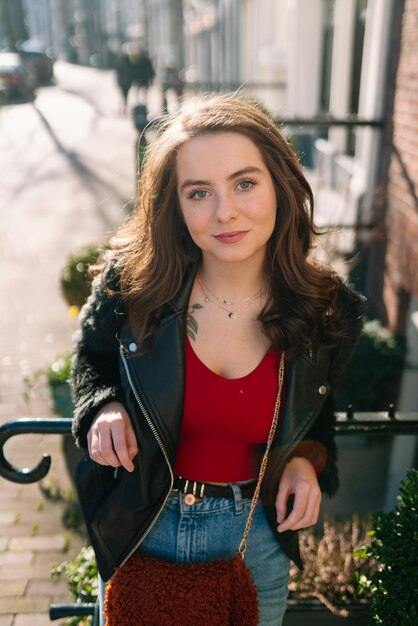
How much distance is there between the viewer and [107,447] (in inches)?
66.6

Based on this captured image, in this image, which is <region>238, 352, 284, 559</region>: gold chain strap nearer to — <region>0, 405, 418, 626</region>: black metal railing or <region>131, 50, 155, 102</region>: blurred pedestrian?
<region>0, 405, 418, 626</region>: black metal railing

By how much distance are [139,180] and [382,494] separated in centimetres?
294

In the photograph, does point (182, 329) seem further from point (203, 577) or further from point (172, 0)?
point (172, 0)

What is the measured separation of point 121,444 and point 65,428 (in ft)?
1.52

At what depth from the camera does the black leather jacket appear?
1747 mm

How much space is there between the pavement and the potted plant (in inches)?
49.0

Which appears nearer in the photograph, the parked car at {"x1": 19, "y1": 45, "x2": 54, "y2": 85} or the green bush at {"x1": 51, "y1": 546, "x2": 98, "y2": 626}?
the green bush at {"x1": 51, "y1": 546, "x2": 98, "y2": 626}

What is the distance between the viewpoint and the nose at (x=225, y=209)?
173 cm

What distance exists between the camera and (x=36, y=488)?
13.3 feet

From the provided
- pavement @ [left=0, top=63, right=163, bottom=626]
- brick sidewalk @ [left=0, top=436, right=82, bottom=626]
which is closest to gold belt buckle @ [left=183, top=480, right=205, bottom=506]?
pavement @ [left=0, top=63, right=163, bottom=626]

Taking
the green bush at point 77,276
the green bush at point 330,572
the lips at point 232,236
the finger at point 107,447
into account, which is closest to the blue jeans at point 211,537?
the finger at point 107,447

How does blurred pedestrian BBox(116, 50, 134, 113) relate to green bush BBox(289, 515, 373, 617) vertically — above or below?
above

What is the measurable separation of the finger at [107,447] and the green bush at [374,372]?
127 inches

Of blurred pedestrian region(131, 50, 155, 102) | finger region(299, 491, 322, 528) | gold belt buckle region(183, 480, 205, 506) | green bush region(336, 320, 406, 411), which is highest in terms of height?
blurred pedestrian region(131, 50, 155, 102)
